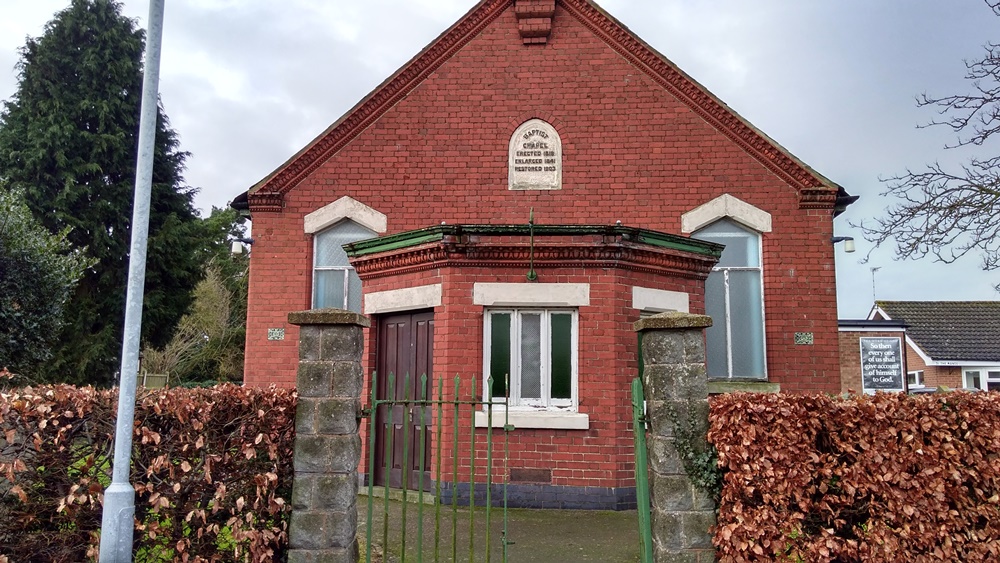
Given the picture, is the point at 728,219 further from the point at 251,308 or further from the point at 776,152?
the point at 251,308

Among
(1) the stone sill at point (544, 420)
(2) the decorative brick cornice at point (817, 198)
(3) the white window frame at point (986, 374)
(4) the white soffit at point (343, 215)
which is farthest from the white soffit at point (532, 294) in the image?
(3) the white window frame at point (986, 374)

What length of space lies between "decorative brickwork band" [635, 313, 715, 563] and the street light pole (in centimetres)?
380

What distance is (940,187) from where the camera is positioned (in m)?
9.34

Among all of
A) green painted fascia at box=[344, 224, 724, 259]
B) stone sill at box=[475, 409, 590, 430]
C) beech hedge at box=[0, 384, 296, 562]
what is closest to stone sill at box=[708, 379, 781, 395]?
green painted fascia at box=[344, 224, 724, 259]

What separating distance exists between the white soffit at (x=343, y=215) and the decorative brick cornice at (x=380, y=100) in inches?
29.6

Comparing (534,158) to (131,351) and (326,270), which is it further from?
(131,351)

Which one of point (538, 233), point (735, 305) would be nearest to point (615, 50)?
point (735, 305)

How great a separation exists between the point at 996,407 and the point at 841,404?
3.86 feet

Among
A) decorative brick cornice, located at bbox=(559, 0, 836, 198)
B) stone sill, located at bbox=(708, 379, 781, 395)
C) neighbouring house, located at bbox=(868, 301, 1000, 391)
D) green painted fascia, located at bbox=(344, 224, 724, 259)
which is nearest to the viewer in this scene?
green painted fascia, located at bbox=(344, 224, 724, 259)

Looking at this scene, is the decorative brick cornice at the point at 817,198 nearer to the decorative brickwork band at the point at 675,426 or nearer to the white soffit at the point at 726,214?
the white soffit at the point at 726,214

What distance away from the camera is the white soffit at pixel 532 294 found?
8648 millimetres

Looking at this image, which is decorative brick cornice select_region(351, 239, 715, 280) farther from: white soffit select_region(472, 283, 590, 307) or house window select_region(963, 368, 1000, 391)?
house window select_region(963, 368, 1000, 391)

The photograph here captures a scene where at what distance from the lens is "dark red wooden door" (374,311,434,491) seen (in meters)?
8.99

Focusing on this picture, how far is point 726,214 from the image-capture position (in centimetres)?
1159
